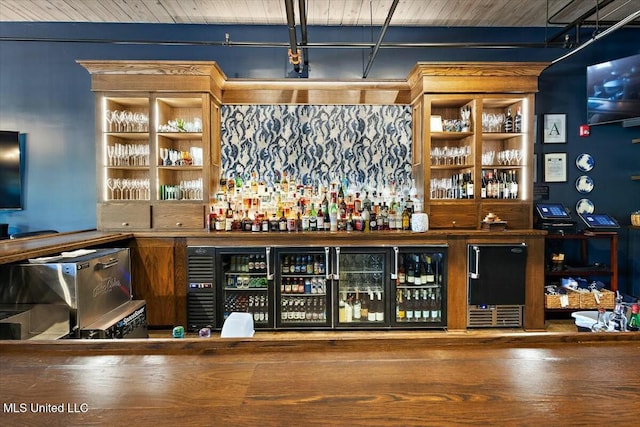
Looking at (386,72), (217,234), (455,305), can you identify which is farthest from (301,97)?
(455,305)

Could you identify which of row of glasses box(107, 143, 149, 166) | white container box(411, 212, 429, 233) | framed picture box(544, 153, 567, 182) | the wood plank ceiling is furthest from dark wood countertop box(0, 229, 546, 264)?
the wood plank ceiling

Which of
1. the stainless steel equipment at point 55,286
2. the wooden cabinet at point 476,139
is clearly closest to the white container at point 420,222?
the wooden cabinet at point 476,139

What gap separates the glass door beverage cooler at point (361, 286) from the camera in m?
3.63

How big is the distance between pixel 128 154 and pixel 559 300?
502 cm

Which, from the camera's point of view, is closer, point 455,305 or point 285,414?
point 285,414

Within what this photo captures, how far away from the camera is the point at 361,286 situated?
150 inches

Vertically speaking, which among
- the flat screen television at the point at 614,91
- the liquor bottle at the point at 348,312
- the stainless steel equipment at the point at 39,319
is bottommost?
the liquor bottle at the point at 348,312

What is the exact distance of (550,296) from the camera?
382cm

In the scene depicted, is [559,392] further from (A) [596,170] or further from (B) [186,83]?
(A) [596,170]

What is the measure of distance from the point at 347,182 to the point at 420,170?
900mm

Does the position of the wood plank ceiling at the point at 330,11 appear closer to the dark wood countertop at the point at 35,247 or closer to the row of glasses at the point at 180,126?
the row of glasses at the point at 180,126

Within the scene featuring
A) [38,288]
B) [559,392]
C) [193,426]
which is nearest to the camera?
[193,426]

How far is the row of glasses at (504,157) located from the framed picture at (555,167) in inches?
27.3

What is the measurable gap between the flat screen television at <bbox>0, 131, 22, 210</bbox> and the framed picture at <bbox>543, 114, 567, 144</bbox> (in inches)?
260
